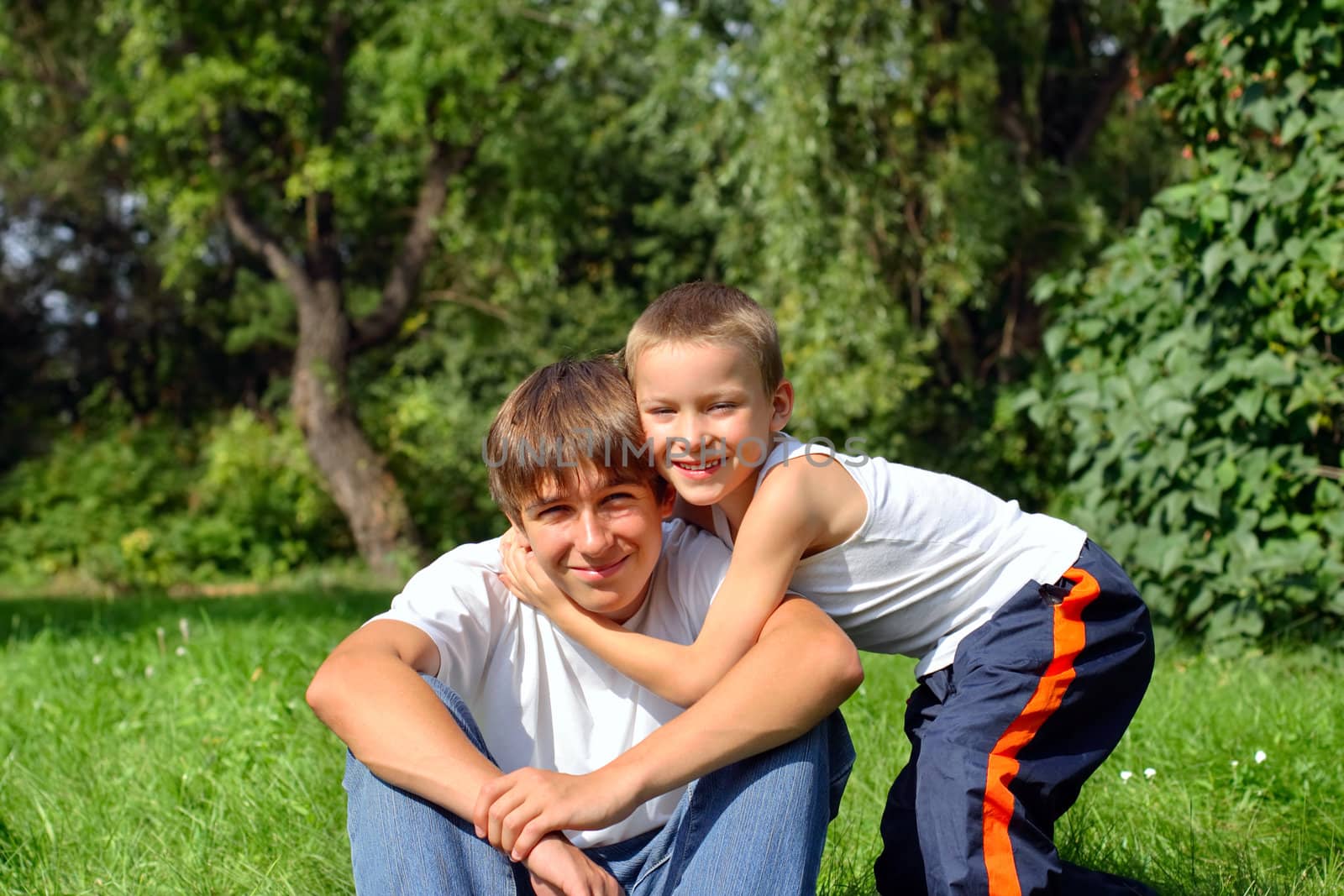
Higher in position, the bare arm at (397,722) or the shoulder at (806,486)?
the shoulder at (806,486)

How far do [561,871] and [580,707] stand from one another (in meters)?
0.36

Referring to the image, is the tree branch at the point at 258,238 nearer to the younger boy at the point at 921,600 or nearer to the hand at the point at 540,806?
the younger boy at the point at 921,600

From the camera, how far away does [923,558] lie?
207cm

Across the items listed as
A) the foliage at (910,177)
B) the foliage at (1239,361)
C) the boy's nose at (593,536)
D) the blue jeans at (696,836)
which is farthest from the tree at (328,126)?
the blue jeans at (696,836)

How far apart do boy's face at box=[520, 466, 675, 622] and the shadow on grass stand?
327cm

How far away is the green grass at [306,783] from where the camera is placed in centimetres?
245

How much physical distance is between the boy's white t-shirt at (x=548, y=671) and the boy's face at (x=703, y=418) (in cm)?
14

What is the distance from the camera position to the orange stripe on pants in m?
1.89

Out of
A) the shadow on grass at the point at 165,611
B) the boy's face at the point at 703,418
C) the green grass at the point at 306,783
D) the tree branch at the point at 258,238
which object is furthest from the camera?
the tree branch at the point at 258,238

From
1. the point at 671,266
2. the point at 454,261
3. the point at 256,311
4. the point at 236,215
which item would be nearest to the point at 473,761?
the point at 236,215

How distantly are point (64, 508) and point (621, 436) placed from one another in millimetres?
12499

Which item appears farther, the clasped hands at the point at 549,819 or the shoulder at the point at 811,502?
the shoulder at the point at 811,502

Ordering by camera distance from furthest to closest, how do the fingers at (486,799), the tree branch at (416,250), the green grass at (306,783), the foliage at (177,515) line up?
the foliage at (177,515) → the tree branch at (416,250) → the green grass at (306,783) → the fingers at (486,799)

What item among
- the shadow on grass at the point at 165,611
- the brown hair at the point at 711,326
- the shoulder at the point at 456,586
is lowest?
the shadow on grass at the point at 165,611
